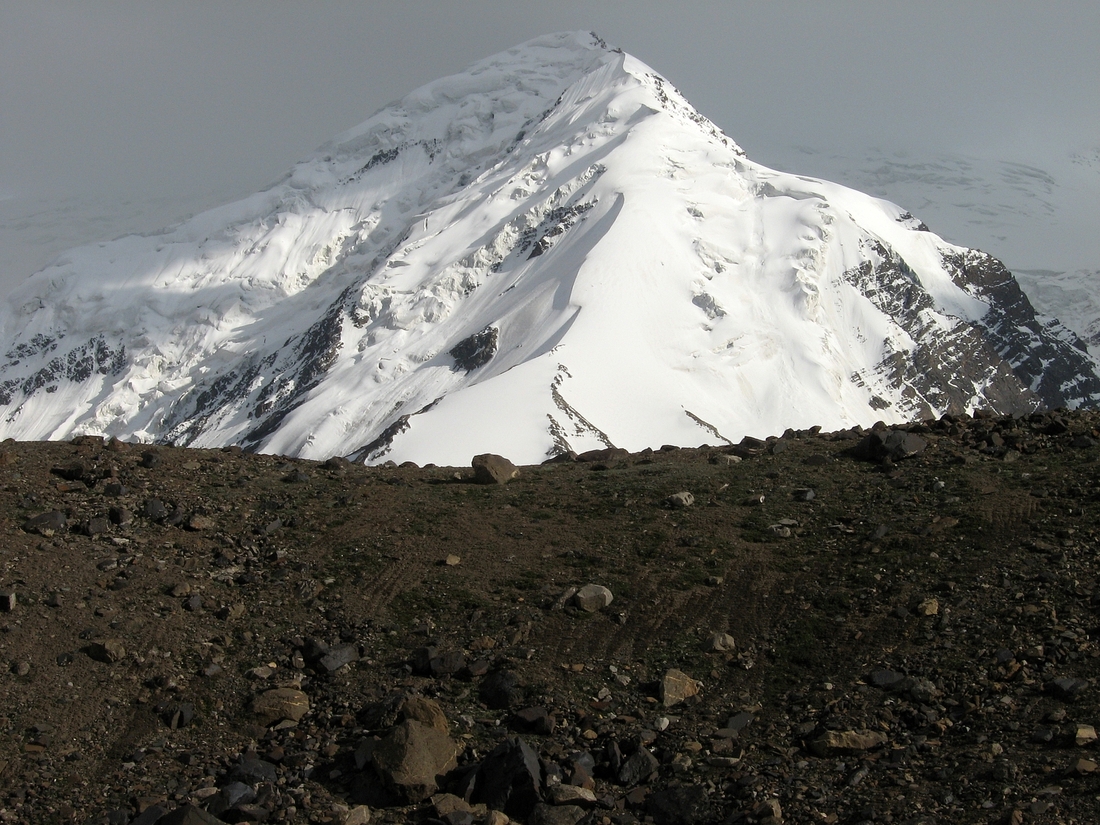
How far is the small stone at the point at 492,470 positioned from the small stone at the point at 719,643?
9.51 metres

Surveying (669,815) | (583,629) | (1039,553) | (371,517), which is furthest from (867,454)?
(669,815)

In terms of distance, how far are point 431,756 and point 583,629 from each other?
14.2ft

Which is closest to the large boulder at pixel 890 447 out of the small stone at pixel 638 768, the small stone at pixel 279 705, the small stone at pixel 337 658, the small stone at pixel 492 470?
the small stone at pixel 492 470

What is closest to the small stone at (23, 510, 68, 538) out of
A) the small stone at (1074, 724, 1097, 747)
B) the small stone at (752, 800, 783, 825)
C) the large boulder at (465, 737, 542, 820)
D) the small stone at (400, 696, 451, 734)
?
the small stone at (400, 696, 451, 734)

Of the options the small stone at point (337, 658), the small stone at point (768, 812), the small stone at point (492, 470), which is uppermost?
the small stone at point (492, 470)

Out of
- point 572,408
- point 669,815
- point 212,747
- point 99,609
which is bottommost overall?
point 572,408

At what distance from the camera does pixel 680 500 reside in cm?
2261

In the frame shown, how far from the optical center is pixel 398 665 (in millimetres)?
17031

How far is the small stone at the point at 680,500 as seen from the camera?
74.1ft

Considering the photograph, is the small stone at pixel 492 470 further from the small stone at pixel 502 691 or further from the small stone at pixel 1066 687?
the small stone at pixel 1066 687

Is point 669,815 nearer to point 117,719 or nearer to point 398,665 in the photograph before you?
point 398,665

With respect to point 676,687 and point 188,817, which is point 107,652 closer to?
point 188,817

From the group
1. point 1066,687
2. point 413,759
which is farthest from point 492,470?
point 1066,687

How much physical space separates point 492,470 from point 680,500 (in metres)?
5.42
